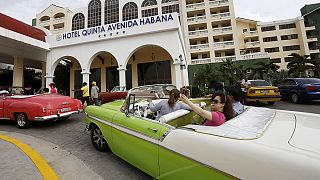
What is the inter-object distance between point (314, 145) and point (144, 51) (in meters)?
16.1

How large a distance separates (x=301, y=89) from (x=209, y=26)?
82.6ft

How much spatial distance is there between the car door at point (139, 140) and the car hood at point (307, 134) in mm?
1233

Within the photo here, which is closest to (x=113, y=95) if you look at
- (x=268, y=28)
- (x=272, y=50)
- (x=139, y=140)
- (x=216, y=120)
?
(x=139, y=140)

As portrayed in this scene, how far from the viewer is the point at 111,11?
37125 millimetres

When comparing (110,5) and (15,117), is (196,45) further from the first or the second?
(15,117)

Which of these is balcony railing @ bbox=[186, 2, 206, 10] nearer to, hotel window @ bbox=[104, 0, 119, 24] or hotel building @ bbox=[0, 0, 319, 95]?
hotel building @ bbox=[0, 0, 319, 95]

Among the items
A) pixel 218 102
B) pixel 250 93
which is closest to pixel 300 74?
pixel 250 93

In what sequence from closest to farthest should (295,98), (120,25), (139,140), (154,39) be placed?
1. (139,140)
2. (295,98)
3. (154,39)
4. (120,25)

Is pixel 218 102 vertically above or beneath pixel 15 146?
above

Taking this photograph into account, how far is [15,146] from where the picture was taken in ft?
13.5

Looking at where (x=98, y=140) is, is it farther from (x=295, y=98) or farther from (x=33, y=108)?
(x=295, y=98)

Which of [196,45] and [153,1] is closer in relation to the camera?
[196,45]

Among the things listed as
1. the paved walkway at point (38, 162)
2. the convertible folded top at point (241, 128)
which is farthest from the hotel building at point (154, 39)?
the convertible folded top at point (241, 128)

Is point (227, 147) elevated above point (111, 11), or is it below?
below
